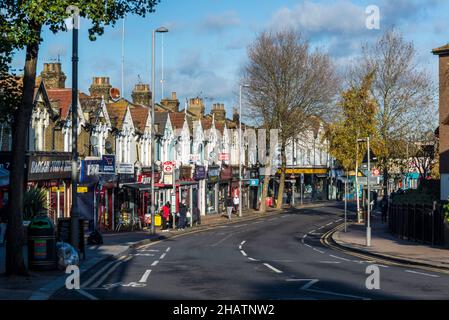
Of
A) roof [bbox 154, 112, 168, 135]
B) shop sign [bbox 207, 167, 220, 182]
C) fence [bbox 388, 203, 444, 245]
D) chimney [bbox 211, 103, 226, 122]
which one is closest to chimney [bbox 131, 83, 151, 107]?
roof [bbox 154, 112, 168, 135]

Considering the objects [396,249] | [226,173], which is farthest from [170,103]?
[396,249]

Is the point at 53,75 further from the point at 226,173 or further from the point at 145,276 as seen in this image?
the point at 145,276

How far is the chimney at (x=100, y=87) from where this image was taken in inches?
2195

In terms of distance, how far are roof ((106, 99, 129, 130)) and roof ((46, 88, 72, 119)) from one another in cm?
557

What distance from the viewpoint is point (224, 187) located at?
7944cm

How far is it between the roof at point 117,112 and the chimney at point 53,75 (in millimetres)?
3772

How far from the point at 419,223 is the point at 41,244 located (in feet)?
72.5

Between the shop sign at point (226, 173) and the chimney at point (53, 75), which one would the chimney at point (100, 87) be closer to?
the chimney at point (53, 75)

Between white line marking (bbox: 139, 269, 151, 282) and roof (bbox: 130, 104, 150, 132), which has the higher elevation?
roof (bbox: 130, 104, 150, 132)

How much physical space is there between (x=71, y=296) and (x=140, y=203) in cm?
3807

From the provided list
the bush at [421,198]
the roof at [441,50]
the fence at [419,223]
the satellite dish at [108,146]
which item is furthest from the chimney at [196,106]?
the roof at [441,50]

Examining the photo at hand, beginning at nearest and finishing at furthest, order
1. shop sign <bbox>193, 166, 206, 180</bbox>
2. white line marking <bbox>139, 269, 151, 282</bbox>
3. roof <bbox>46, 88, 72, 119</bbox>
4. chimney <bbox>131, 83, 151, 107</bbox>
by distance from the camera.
→ 1. white line marking <bbox>139, 269, 151, 282</bbox>
2. roof <bbox>46, 88, 72, 119</bbox>
3. shop sign <bbox>193, 166, 206, 180</bbox>
4. chimney <bbox>131, 83, 151, 107</bbox>

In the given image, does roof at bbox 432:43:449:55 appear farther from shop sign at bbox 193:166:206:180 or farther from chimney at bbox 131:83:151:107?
chimney at bbox 131:83:151:107

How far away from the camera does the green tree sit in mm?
17625
